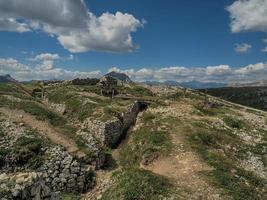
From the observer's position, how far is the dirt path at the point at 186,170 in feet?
97.8

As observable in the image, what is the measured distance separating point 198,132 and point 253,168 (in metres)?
9.27

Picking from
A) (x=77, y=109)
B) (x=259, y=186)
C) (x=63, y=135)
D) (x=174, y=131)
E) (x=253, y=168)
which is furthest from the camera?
(x=77, y=109)

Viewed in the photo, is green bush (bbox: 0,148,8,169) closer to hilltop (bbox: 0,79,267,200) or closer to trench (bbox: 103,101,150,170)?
hilltop (bbox: 0,79,267,200)

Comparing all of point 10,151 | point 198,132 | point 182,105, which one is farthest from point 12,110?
point 182,105

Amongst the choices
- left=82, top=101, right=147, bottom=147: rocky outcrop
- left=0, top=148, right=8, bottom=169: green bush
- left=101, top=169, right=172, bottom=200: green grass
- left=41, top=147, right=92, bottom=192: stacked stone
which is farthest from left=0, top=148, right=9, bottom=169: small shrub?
left=82, top=101, right=147, bottom=147: rocky outcrop

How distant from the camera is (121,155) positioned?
46531 millimetres

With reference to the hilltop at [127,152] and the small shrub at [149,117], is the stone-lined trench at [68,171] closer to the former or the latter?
the hilltop at [127,152]

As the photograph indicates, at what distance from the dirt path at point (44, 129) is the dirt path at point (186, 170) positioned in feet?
32.1

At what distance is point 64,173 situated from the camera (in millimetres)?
35250

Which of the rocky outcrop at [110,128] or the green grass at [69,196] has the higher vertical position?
the rocky outcrop at [110,128]

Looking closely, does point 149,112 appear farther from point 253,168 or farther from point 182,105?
point 253,168

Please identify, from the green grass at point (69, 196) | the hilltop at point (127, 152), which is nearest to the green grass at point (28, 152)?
the hilltop at point (127, 152)

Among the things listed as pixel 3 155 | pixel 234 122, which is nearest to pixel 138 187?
pixel 3 155

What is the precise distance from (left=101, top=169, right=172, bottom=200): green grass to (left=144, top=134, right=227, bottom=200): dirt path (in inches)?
76.0
